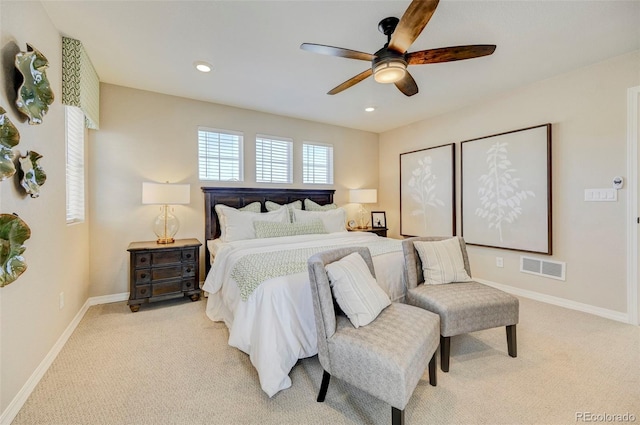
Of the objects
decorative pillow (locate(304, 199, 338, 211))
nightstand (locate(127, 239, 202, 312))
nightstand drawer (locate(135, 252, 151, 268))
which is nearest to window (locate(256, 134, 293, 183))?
decorative pillow (locate(304, 199, 338, 211))

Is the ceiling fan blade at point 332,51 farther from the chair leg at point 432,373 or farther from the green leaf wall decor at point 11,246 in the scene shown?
the chair leg at point 432,373

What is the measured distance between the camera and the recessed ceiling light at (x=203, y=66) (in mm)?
2768

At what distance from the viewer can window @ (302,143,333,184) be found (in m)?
4.70

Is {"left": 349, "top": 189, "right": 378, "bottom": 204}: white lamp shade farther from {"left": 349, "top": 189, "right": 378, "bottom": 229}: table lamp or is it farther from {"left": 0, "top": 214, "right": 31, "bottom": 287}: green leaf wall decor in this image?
{"left": 0, "top": 214, "right": 31, "bottom": 287}: green leaf wall decor

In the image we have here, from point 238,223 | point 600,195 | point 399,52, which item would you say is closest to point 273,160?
point 238,223

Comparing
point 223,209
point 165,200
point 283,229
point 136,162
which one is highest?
point 136,162

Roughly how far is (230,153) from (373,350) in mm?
3447

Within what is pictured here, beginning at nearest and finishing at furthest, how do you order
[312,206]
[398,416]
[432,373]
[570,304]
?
[398,416] → [432,373] → [570,304] → [312,206]

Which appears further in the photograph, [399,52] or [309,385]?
[399,52]

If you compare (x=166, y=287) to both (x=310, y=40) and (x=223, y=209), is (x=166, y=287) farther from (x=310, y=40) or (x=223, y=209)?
(x=310, y=40)

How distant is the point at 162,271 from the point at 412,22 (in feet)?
10.7

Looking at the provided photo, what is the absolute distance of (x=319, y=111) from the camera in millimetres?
4219

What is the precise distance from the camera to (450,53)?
76.9 inches

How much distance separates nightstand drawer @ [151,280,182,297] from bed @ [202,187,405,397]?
A: 0.56 m
